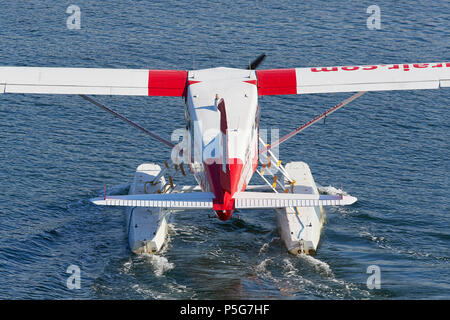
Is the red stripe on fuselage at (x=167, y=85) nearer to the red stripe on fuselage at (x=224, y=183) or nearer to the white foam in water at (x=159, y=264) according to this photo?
the red stripe on fuselage at (x=224, y=183)

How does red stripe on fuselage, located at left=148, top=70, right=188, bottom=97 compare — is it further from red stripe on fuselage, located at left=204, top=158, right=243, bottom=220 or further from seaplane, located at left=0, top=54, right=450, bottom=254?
red stripe on fuselage, located at left=204, top=158, right=243, bottom=220

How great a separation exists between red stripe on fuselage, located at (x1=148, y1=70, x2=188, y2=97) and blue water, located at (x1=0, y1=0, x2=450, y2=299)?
14.2ft

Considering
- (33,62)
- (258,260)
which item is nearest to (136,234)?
(258,260)

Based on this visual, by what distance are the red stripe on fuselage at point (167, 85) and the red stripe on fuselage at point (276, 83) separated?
7.96ft

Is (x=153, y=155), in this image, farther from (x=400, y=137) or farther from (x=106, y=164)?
(x=400, y=137)

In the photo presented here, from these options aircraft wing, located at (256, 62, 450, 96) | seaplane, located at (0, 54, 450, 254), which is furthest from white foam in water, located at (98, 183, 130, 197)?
aircraft wing, located at (256, 62, 450, 96)

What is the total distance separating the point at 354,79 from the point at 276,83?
8.15 ft

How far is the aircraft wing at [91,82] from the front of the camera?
2255 centimetres

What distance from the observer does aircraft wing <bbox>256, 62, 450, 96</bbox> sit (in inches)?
908

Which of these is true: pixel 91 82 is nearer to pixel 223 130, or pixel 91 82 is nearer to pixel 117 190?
pixel 117 190

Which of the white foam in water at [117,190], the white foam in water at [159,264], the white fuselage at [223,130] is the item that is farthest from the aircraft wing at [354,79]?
the white foam in water at [117,190]

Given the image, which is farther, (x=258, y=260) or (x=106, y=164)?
(x=106, y=164)

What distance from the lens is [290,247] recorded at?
71.3 feet

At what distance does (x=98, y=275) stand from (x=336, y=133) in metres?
15.2
